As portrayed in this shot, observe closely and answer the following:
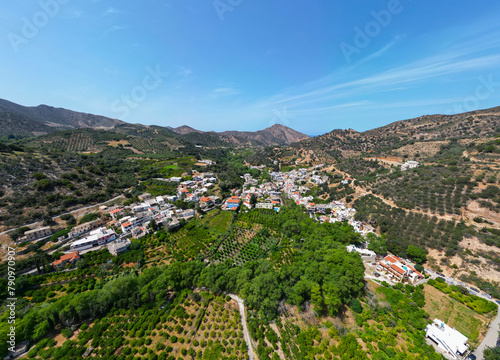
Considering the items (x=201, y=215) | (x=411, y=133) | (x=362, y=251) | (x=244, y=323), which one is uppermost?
(x=411, y=133)

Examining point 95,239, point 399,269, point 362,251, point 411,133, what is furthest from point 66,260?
point 411,133

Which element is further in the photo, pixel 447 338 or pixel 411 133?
pixel 411 133

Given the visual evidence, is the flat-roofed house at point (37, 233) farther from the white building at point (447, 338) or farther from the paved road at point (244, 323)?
the white building at point (447, 338)

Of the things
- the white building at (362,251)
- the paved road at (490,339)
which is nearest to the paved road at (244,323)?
the white building at (362,251)

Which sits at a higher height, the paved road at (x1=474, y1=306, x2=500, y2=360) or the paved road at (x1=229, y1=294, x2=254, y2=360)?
the paved road at (x1=474, y1=306, x2=500, y2=360)

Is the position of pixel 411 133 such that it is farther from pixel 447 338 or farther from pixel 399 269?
pixel 447 338

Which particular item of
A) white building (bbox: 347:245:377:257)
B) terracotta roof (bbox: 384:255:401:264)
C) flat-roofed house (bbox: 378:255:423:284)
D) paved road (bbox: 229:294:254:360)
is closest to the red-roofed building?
paved road (bbox: 229:294:254:360)

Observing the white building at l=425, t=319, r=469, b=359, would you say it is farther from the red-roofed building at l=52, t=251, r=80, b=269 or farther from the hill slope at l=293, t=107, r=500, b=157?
the hill slope at l=293, t=107, r=500, b=157
